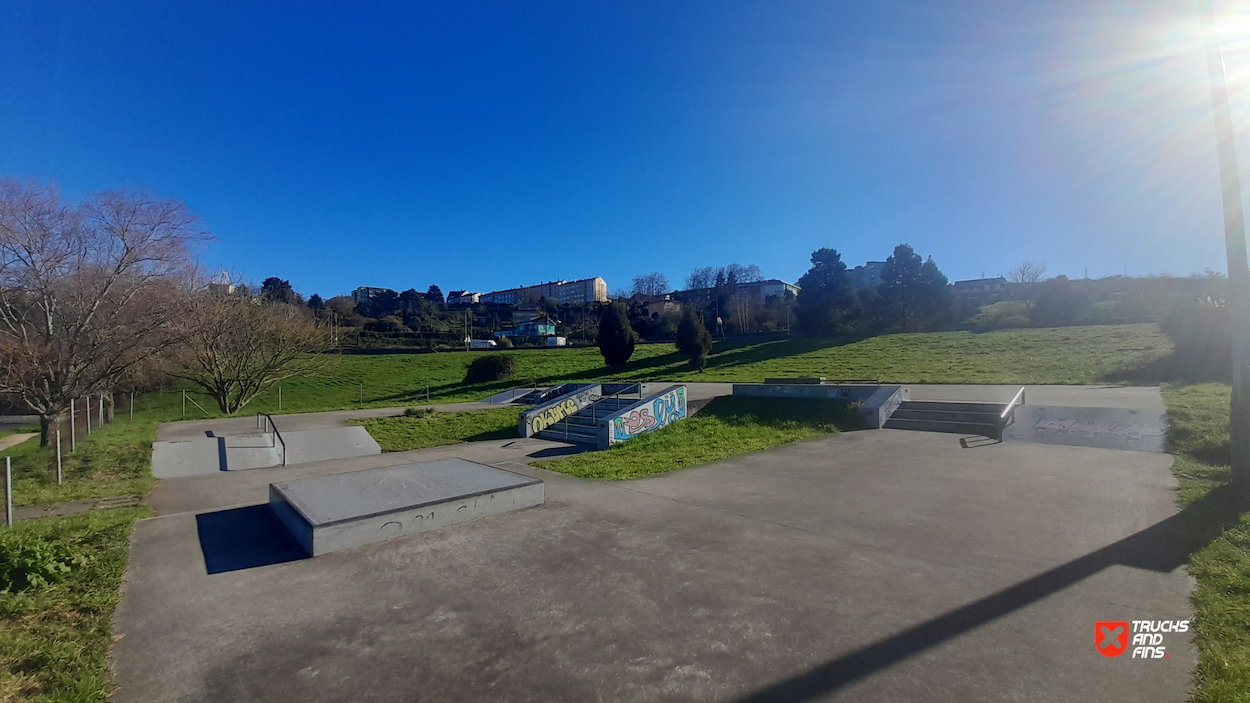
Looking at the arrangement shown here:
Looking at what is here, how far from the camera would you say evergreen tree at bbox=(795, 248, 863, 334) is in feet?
155

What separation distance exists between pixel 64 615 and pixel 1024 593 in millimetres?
7668

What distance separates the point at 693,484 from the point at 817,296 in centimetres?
4332

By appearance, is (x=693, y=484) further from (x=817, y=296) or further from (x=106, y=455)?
(x=817, y=296)

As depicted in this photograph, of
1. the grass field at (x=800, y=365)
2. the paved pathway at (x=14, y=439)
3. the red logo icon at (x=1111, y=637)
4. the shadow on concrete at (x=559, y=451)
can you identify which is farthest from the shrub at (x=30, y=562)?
the grass field at (x=800, y=365)

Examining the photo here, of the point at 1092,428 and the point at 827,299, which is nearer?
the point at 1092,428

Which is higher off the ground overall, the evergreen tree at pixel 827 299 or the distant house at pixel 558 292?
the distant house at pixel 558 292

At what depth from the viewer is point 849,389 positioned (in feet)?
52.8

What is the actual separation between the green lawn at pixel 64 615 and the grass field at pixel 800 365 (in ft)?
60.2

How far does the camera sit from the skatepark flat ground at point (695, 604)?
3.30m

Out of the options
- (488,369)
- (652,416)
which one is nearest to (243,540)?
(652,416)

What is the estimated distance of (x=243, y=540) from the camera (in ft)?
20.8

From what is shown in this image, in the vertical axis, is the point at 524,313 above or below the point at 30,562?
above

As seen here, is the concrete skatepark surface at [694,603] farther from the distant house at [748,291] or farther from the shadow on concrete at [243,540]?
the distant house at [748,291]

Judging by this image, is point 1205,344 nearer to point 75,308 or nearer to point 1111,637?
point 1111,637
